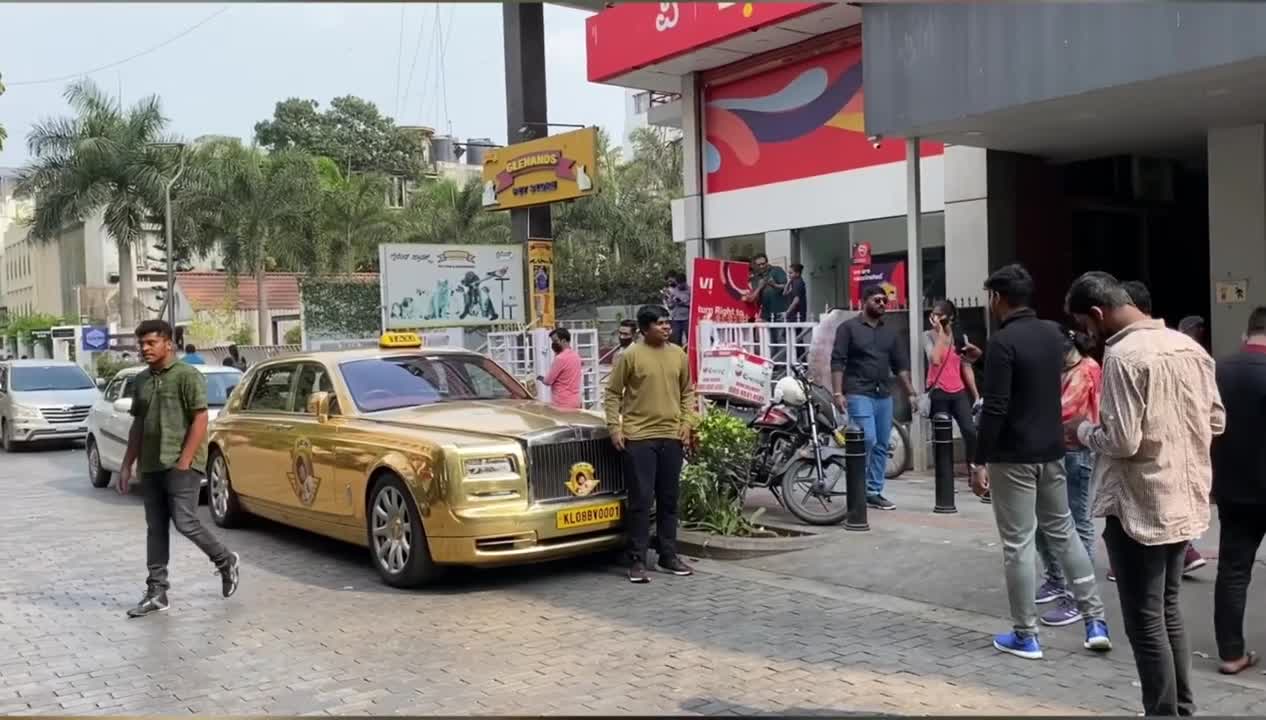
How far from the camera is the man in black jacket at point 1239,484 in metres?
5.12

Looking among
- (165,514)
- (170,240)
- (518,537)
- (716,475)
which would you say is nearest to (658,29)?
(716,475)

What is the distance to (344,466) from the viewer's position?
7.98 metres

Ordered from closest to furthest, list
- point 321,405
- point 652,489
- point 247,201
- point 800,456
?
point 652,489 → point 321,405 → point 800,456 → point 247,201

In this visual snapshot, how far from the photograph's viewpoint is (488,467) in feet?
23.7

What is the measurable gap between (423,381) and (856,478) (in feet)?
11.5

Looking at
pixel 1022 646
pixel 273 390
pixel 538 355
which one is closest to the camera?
pixel 1022 646

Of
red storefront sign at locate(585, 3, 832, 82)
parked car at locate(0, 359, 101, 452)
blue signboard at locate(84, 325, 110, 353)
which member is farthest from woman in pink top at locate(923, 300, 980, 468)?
blue signboard at locate(84, 325, 110, 353)

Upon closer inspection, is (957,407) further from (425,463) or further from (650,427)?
(425,463)

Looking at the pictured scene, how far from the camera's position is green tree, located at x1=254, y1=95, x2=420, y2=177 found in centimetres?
6053

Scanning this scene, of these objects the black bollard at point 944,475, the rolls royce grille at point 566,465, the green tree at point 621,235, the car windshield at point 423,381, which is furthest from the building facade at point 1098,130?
the green tree at point 621,235

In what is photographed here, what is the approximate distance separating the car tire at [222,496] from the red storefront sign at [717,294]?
561cm

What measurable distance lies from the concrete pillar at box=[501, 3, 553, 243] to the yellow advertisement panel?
0.33 meters

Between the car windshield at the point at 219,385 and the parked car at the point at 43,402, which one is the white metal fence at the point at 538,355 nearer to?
the car windshield at the point at 219,385

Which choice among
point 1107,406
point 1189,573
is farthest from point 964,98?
point 1107,406
